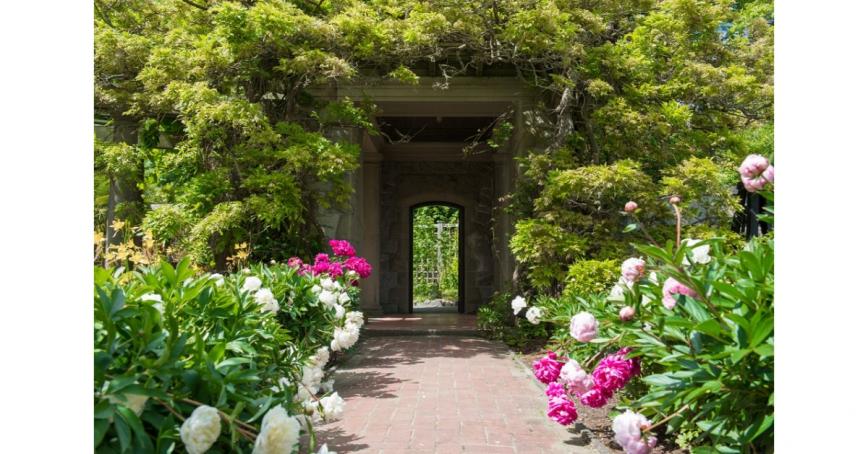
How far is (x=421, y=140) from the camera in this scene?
11414 millimetres

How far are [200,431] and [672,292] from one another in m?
1.15

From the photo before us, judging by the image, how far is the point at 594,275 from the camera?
5.84 meters

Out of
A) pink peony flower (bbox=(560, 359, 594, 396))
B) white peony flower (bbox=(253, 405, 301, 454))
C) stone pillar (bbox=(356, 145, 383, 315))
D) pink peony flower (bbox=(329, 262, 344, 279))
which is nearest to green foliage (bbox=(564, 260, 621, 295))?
pink peony flower (bbox=(329, 262, 344, 279))

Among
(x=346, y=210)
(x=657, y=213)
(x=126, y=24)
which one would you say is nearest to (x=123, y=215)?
(x=126, y=24)

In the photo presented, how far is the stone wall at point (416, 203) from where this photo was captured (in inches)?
462

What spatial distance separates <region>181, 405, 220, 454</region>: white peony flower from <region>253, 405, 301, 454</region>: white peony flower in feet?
0.26

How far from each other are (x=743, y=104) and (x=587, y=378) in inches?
224

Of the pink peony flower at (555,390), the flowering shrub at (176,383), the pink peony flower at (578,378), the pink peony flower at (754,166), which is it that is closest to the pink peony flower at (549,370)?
the pink peony flower at (555,390)

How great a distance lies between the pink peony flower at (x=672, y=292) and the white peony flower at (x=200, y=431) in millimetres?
1122

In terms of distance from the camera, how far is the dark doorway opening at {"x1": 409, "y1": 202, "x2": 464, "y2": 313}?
1510 cm

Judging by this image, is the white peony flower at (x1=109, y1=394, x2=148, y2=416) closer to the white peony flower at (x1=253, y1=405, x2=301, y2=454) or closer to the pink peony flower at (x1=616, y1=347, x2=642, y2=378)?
the white peony flower at (x1=253, y1=405, x2=301, y2=454)

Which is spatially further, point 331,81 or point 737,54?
point 737,54

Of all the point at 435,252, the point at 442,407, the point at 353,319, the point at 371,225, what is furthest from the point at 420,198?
the point at 353,319

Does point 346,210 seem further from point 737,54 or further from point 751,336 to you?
point 751,336
